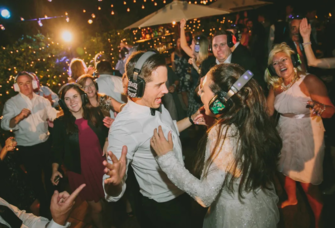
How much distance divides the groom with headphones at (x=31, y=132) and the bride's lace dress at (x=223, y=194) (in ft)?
9.53

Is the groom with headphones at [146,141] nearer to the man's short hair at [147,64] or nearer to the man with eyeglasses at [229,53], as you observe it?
the man's short hair at [147,64]

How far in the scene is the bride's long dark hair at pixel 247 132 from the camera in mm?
1499

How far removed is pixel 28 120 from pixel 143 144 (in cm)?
270

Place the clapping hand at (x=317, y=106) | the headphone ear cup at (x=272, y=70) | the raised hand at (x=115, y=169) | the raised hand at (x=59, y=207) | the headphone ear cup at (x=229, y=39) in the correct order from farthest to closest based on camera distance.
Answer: the headphone ear cup at (x=229, y=39) < the headphone ear cup at (x=272, y=70) < the clapping hand at (x=317, y=106) < the raised hand at (x=115, y=169) < the raised hand at (x=59, y=207)

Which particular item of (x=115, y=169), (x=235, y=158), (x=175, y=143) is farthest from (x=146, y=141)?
(x=235, y=158)

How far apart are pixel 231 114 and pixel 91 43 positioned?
668 centimetres

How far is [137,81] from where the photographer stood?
167cm

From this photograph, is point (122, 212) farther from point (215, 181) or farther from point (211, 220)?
point (215, 181)

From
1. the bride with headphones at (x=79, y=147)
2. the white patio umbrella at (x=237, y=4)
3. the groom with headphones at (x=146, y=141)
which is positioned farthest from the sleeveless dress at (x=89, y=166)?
the white patio umbrella at (x=237, y=4)

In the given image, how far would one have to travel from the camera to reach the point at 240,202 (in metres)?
1.60

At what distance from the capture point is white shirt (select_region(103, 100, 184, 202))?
1649 millimetres

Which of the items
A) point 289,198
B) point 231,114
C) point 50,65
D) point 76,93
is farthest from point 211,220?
point 50,65

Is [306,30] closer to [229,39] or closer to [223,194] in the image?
[229,39]

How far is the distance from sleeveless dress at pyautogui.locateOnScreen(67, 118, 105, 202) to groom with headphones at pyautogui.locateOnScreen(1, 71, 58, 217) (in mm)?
1271
